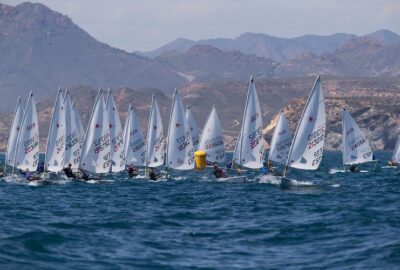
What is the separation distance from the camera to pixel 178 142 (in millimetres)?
84625

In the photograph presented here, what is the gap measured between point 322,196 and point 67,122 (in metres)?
26.6

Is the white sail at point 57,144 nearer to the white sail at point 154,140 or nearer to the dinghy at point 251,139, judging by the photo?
the white sail at point 154,140

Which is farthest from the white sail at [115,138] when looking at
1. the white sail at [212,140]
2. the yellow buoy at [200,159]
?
the yellow buoy at [200,159]

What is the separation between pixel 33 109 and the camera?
78312mm

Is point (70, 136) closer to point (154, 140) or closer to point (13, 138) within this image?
point (13, 138)

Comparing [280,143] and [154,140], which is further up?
[154,140]

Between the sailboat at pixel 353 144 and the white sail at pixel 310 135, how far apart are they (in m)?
32.4

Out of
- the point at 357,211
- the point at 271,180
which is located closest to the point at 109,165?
the point at 271,180

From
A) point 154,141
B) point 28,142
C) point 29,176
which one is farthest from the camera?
point 154,141

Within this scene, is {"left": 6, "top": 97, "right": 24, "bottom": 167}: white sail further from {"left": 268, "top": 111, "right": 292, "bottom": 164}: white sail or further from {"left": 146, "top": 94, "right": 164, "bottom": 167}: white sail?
{"left": 268, "top": 111, "right": 292, "bottom": 164}: white sail

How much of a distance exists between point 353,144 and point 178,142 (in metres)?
21.8

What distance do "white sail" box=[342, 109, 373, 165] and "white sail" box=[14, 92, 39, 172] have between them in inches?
1333

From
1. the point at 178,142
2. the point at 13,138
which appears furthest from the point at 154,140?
the point at 13,138

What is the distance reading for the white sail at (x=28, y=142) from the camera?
78.5 metres
